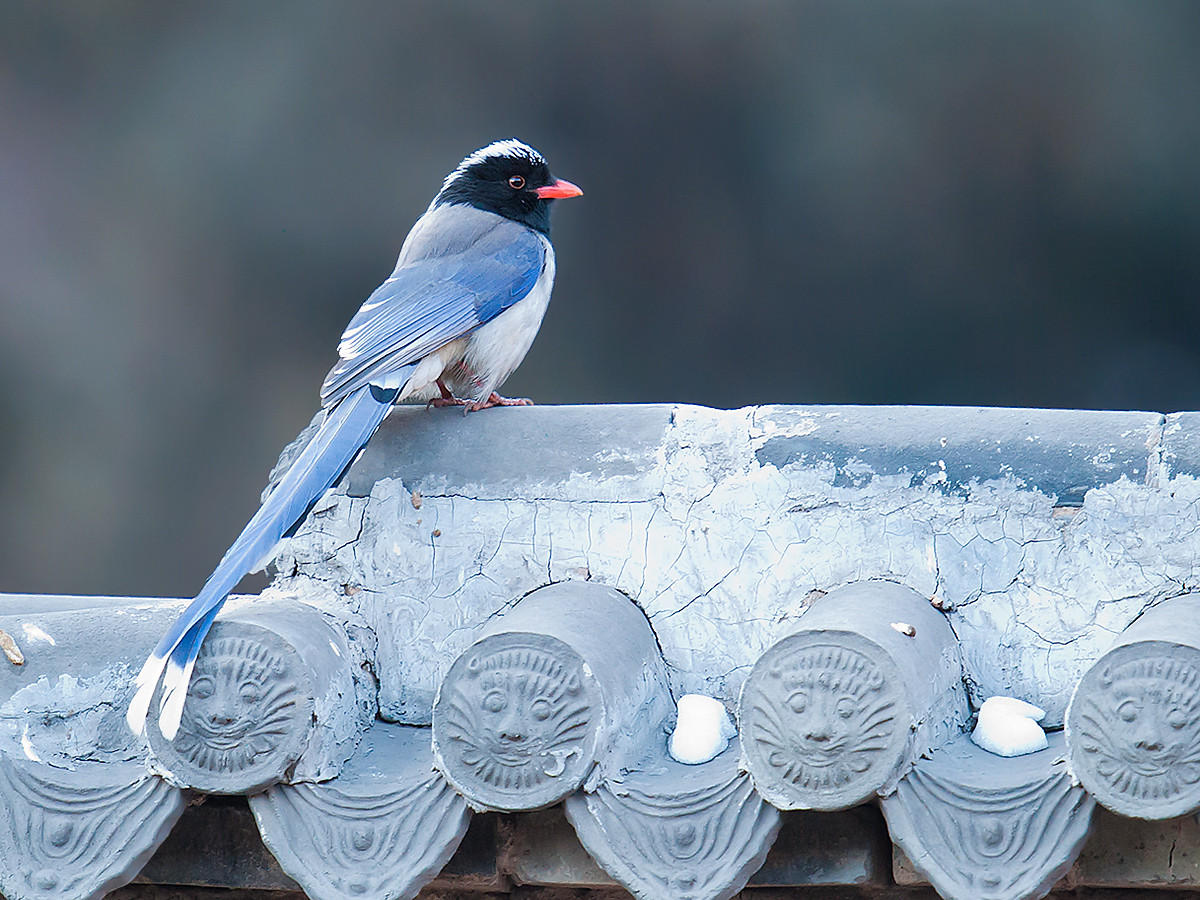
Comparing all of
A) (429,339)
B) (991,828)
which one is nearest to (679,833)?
(991,828)

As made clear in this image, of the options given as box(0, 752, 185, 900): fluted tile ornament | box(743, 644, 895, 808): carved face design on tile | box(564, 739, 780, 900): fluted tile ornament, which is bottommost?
box(0, 752, 185, 900): fluted tile ornament

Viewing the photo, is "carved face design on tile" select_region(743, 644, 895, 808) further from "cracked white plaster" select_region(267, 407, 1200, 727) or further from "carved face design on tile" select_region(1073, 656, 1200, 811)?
"cracked white plaster" select_region(267, 407, 1200, 727)

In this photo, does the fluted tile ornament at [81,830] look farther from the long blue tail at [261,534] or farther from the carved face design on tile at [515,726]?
the carved face design on tile at [515,726]

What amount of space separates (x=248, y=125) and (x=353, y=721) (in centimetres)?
538

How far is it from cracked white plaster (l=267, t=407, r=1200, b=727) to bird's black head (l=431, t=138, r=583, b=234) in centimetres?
114

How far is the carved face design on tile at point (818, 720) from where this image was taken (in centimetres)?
148

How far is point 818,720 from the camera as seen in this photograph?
4.85 feet

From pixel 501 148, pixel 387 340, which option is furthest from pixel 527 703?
pixel 501 148

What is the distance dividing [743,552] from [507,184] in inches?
54.8

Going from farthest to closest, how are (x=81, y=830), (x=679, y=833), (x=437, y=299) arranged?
1. (x=437, y=299)
2. (x=81, y=830)
3. (x=679, y=833)

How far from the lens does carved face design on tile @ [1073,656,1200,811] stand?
1396mm

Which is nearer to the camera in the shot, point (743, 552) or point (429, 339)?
point (743, 552)

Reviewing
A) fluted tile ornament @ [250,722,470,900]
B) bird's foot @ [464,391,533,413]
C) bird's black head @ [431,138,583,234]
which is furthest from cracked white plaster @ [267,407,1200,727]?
bird's black head @ [431,138,583,234]

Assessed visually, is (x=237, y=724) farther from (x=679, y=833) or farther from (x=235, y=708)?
(x=679, y=833)
